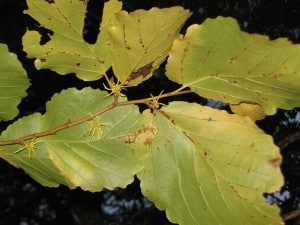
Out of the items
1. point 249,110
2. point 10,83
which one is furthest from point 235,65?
point 10,83

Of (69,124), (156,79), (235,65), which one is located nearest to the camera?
(235,65)

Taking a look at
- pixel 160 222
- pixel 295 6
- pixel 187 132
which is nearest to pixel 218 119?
pixel 187 132

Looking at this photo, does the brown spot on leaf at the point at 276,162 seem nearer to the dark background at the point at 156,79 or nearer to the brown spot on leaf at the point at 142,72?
the brown spot on leaf at the point at 142,72

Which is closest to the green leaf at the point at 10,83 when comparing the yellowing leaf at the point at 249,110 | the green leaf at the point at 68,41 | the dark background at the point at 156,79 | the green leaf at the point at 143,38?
the green leaf at the point at 68,41

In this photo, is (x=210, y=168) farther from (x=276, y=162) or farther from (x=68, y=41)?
(x=68, y=41)

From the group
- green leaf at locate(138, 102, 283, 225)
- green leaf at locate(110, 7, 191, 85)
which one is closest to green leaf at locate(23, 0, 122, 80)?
green leaf at locate(110, 7, 191, 85)

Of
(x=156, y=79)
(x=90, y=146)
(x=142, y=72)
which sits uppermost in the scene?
(x=142, y=72)
